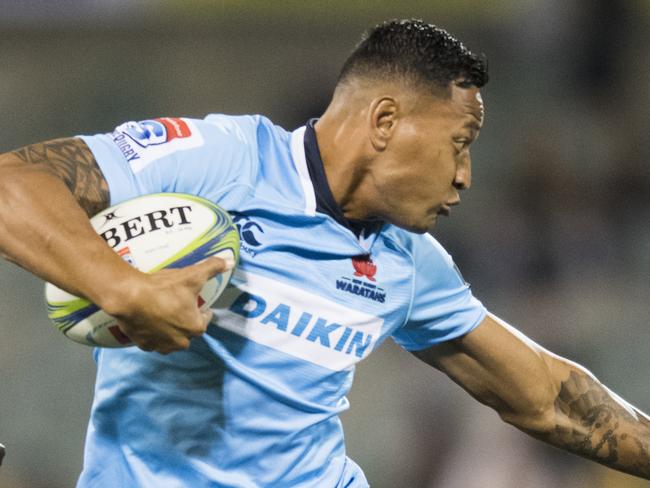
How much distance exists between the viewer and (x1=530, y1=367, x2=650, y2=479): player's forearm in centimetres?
352

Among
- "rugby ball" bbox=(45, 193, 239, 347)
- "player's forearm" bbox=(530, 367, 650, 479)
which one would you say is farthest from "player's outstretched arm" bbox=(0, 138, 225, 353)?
"player's forearm" bbox=(530, 367, 650, 479)

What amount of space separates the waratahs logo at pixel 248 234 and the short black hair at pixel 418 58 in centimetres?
58

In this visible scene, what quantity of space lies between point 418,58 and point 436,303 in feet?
2.53

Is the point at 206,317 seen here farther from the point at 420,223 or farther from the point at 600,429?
the point at 600,429

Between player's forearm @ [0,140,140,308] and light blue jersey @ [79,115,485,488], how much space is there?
44 centimetres

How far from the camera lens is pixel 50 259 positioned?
2.29m

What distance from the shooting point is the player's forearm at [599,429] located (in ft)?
11.5

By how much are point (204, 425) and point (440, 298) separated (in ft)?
2.79

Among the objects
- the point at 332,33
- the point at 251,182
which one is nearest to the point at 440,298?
the point at 251,182

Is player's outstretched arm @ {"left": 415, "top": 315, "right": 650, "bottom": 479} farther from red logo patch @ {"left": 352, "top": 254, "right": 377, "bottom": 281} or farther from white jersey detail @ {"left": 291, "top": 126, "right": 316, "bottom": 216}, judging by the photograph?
white jersey detail @ {"left": 291, "top": 126, "right": 316, "bottom": 216}

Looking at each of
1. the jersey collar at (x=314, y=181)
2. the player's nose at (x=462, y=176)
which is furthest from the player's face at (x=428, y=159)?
the jersey collar at (x=314, y=181)

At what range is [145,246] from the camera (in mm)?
2527

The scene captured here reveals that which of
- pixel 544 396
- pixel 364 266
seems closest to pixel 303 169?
pixel 364 266

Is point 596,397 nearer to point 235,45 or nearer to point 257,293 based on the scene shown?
point 257,293
